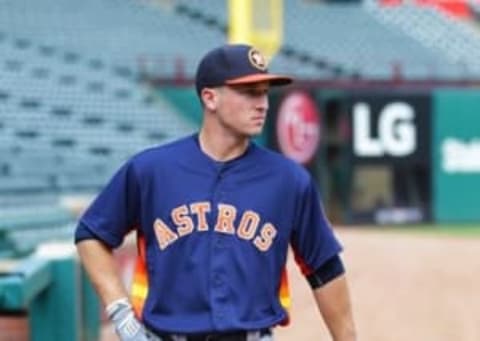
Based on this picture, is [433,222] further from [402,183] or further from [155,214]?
[155,214]

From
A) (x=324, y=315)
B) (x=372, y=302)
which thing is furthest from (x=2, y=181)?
(x=324, y=315)

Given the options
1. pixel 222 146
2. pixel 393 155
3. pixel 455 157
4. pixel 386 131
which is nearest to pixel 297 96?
pixel 386 131

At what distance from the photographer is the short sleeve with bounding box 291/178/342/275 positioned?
314 cm

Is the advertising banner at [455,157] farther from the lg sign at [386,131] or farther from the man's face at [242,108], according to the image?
the man's face at [242,108]

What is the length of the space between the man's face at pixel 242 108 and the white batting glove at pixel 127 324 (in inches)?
20.4

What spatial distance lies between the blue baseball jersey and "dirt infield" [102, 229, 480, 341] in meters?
5.61

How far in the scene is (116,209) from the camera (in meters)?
3.15

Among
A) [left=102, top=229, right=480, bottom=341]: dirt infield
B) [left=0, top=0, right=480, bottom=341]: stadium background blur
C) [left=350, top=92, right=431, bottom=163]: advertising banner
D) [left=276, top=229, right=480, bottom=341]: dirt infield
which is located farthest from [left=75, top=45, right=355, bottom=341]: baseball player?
[left=350, top=92, right=431, bottom=163]: advertising banner

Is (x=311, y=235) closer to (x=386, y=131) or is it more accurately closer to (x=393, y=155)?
(x=386, y=131)

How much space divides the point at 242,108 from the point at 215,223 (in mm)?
292

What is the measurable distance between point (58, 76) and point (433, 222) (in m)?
7.86

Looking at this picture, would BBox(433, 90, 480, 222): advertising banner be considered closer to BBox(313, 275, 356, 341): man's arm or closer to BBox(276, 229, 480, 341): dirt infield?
BBox(276, 229, 480, 341): dirt infield

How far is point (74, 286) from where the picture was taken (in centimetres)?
525

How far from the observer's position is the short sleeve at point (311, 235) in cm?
314
